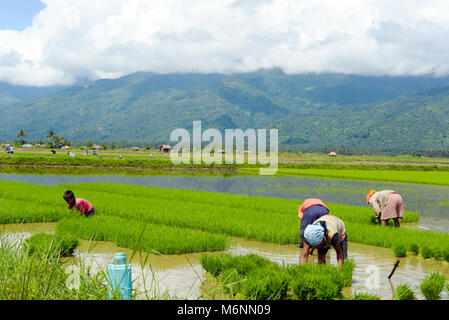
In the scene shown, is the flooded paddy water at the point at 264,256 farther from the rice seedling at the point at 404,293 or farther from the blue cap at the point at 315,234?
the blue cap at the point at 315,234

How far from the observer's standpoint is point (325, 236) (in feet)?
17.7

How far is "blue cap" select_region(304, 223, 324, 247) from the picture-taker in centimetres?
509

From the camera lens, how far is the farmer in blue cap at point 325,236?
511 cm

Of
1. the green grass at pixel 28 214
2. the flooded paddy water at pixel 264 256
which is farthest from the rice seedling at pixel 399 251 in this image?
the green grass at pixel 28 214

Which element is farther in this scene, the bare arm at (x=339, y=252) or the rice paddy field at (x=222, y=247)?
the bare arm at (x=339, y=252)

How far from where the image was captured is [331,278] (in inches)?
204

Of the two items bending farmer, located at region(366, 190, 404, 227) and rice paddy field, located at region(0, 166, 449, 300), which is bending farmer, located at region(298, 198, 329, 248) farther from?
bending farmer, located at region(366, 190, 404, 227)

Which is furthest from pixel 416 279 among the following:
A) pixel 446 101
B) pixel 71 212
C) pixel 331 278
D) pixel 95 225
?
pixel 446 101

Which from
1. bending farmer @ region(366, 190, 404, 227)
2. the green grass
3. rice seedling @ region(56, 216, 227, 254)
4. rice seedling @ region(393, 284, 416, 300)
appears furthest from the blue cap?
the green grass

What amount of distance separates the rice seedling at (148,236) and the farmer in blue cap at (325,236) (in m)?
2.61

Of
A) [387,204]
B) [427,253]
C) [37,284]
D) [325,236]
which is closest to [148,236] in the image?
[325,236]

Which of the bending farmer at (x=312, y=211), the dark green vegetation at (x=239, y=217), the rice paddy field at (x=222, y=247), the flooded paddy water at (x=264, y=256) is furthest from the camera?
the dark green vegetation at (x=239, y=217)

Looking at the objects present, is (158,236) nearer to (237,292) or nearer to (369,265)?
(237,292)
